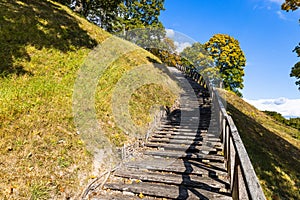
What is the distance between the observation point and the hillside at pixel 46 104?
4.36 meters

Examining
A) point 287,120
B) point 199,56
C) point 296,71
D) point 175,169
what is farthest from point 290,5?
point 199,56

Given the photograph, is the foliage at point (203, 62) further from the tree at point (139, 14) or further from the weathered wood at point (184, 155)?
the weathered wood at point (184, 155)

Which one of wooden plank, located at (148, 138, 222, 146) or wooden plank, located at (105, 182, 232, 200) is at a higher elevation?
wooden plank, located at (148, 138, 222, 146)

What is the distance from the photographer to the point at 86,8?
76.1ft

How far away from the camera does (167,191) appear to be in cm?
448

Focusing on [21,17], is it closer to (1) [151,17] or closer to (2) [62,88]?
(2) [62,88]

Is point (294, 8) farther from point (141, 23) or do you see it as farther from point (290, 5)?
point (141, 23)

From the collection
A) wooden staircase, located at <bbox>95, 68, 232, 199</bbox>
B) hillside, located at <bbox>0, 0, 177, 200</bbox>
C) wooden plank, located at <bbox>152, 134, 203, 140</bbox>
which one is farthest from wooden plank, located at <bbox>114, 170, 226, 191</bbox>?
wooden plank, located at <bbox>152, 134, 203, 140</bbox>

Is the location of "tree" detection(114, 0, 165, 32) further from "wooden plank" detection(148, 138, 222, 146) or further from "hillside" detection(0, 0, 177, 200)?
"wooden plank" detection(148, 138, 222, 146)

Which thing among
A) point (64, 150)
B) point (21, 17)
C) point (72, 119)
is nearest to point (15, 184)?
point (64, 150)

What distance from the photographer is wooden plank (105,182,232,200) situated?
14.0 feet

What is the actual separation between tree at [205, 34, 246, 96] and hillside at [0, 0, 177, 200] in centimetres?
2717

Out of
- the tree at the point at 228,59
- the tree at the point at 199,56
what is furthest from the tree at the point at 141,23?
the tree at the point at 228,59

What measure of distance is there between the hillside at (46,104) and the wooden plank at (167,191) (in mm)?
884
